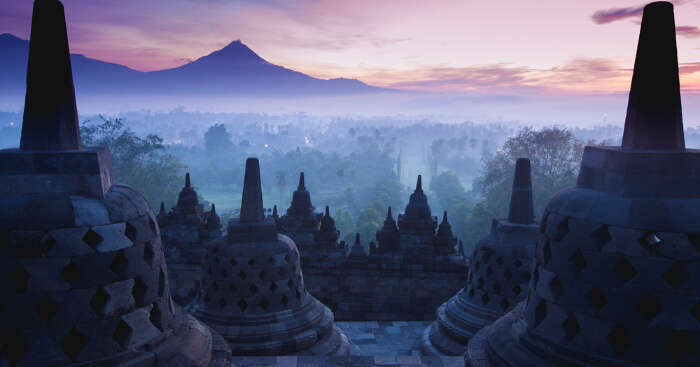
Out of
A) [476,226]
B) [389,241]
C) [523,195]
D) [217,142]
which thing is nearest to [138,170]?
[476,226]

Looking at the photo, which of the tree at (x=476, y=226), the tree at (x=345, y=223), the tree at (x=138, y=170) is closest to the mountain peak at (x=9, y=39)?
the tree at (x=138, y=170)

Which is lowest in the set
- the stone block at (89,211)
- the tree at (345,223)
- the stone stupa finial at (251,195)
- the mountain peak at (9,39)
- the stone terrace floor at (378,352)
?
the tree at (345,223)

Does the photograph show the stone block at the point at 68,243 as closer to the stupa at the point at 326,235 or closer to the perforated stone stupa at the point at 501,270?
the perforated stone stupa at the point at 501,270

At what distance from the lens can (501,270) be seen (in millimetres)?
8602

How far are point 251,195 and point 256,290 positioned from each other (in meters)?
1.76

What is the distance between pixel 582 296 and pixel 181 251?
39.5 ft

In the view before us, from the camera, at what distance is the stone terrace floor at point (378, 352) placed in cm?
Result: 615

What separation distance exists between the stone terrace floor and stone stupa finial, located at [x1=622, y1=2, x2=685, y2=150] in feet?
12.9

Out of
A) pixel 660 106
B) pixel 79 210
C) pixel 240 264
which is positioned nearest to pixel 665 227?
pixel 660 106

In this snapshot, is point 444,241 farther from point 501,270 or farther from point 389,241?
point 501,270

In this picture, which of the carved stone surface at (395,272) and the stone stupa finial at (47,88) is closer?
the stone stupa finial at (47,88)

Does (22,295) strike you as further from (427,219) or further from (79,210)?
(427,219)

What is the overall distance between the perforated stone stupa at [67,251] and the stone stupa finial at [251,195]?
4002 millimetres

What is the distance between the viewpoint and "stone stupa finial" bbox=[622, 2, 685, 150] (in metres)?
3.73
